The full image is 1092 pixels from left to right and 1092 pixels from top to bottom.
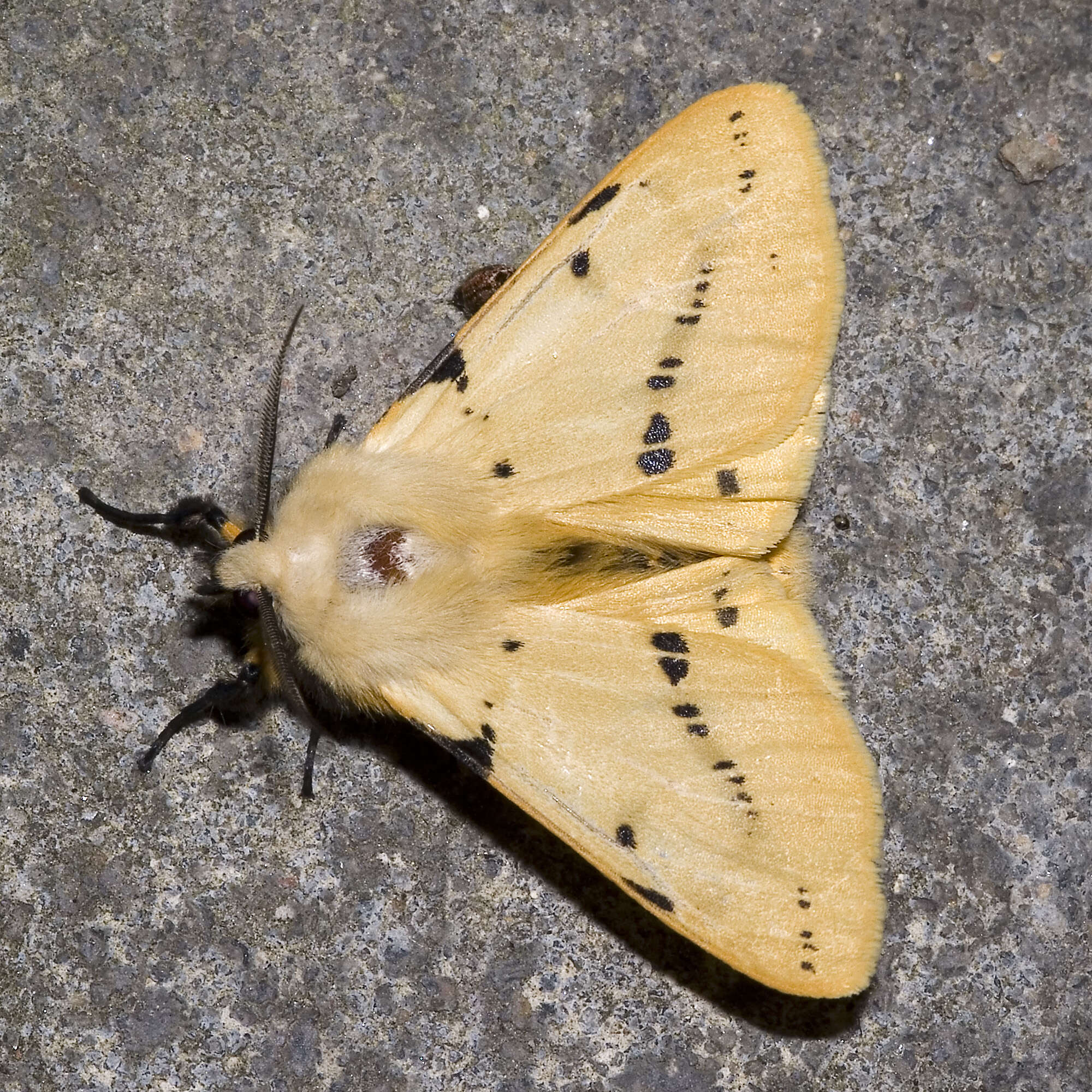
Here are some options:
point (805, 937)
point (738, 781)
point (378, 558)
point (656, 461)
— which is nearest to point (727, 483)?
point (656, 461)

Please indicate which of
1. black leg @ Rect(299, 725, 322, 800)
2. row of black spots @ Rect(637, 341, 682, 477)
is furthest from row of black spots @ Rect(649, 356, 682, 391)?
black leg @ Rect(299, 725, 322, 800)

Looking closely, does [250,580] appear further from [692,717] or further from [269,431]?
[692,717]

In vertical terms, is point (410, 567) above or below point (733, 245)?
below

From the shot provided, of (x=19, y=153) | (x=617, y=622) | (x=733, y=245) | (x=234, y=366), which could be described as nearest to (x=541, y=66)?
(x=733, y=245)

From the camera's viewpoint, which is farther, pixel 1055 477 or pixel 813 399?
pixel 1055 477

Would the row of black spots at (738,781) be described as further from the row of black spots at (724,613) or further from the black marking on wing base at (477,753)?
the black marking on wing base at (477,753)

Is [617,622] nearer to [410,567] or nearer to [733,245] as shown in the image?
[410,567]
